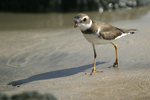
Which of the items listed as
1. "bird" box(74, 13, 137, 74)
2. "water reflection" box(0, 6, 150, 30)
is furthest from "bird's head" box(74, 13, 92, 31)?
"water reflection" box(0, 6, 150, 30)

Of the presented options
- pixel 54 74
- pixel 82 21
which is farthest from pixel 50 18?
pixel 82 21

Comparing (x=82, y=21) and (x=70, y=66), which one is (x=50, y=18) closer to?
(x=70, y=66)

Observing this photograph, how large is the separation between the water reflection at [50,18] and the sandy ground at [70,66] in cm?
83

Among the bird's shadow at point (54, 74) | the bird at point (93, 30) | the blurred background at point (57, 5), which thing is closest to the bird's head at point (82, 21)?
the bird at point (93, 30)

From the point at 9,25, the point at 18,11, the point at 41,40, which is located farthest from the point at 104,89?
the point at 18,11

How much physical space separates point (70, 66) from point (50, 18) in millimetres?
4829

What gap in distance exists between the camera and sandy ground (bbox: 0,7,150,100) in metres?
4.03

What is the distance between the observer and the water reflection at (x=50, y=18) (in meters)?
8.59

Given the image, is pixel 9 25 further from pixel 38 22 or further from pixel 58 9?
pixel 58 9

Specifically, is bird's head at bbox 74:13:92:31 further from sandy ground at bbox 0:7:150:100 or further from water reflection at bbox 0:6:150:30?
water reflection at bbox 0:6:150:30

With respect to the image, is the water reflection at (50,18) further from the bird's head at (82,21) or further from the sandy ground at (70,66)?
the bird's head at (82,21)

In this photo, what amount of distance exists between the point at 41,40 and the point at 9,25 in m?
2.35

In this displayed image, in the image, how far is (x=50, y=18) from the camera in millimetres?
9719

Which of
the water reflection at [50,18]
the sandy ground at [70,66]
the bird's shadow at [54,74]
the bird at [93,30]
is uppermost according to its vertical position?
the bird at [93,30]
